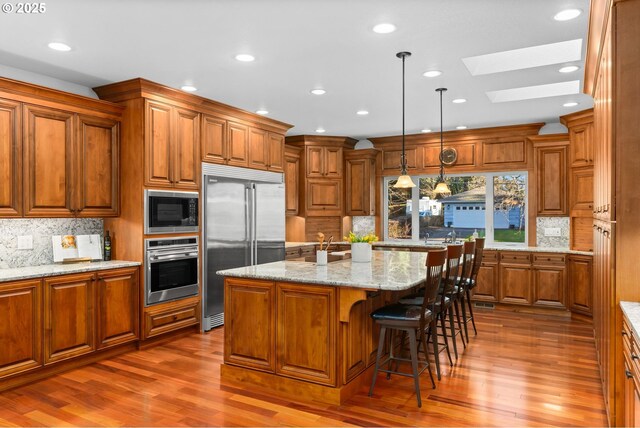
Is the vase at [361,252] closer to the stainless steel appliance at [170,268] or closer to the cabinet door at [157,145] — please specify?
the stainless steel appliance at [170,268]

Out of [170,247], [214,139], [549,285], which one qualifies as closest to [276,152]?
[214,139]

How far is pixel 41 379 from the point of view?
379cm

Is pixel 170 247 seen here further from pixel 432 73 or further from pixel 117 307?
pixel 432 73

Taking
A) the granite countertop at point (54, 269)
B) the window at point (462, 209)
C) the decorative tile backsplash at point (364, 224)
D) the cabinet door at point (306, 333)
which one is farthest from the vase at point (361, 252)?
the decorative tile backsplash at point (364, 224)

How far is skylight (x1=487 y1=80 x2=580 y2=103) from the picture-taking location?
4.89m

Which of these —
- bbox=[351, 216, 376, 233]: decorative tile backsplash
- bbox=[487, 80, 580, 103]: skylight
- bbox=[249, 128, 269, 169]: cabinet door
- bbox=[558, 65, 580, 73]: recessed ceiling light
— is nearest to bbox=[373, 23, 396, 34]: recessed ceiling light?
bbox=[558, 65, 580, 73]: recessed ceiling light

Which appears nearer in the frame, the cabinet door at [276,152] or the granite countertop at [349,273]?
the granite countertop at [349,273]

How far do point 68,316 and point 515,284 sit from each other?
535 cm

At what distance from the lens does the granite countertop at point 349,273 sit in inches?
121

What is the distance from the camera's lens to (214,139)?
538 cm

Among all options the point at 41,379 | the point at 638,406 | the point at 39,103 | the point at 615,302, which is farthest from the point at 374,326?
the point at 39,103

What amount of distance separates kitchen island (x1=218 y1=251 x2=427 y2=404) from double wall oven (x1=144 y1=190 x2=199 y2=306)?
1280mm

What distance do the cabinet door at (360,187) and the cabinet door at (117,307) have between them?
417 cm

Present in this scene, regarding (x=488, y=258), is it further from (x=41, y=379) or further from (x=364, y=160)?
(x=41, y=379)
